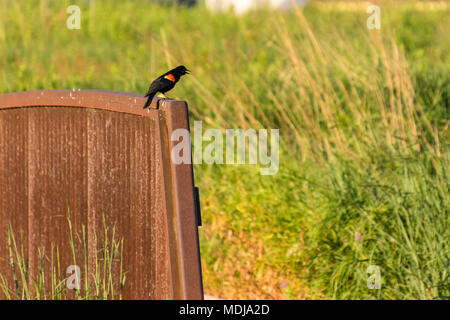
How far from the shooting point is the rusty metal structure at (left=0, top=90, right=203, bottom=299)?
220cm

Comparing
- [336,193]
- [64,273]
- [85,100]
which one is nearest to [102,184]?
[85,100]

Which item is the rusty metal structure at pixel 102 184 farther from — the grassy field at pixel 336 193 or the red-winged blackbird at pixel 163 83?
the grassy field at pixel 336 193

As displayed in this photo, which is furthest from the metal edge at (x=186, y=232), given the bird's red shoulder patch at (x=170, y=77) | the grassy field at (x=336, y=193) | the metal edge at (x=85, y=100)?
the grassy field at (x=336, y=193)

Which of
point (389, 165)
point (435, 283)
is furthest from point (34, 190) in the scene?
point (389, 165)

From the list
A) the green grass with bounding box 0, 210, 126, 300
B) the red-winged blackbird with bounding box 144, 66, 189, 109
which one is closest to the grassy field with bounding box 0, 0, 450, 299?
the green grass with bounding box 0, 210, 126, 300

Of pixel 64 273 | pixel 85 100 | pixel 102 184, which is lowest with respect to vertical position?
pixel 64 273

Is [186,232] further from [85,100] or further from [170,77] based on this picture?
[85,100]

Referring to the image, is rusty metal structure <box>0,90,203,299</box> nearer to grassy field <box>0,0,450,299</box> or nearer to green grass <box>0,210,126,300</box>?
green grass <box>0,210,126,300</box>

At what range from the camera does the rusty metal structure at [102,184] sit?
2199mm

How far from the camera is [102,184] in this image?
8.41 feet

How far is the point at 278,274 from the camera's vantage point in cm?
442

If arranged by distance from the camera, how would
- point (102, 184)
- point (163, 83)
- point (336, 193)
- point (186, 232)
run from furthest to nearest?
point (336, 193) → point (102, 184) → point (163, 83) → point (186, 232)

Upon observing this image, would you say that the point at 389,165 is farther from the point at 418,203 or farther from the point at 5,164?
the point at 5,164

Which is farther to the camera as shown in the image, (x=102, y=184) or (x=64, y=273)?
(x=64, y=273)
